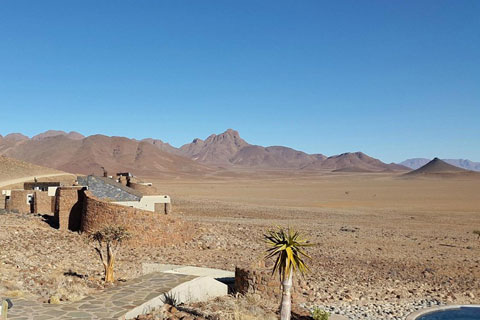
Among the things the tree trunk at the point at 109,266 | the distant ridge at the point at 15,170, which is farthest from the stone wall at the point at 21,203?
the distant ridge at the point at 15,170

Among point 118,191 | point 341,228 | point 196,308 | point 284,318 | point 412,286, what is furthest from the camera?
point 341,228

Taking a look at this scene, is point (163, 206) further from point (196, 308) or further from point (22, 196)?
point (196, 308)

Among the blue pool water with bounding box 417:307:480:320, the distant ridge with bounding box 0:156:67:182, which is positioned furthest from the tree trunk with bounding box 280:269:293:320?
the distant ridge with bounding box 0:156:67:182

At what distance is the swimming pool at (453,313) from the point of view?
40.7 feet

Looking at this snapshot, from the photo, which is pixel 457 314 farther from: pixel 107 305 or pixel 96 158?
pixel 96 158

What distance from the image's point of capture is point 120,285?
11234mm

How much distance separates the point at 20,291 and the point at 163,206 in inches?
674

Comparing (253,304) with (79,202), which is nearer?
(253,304)

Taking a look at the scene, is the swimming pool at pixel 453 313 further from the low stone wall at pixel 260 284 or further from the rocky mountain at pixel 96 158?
the rocky mountain at pixel 96 158

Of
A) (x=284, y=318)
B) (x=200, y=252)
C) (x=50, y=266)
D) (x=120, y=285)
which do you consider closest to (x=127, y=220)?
(x=200, y=252)

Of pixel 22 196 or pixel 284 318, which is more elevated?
pixel 22 196

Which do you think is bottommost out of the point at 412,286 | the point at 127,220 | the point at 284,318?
the point at 412,286

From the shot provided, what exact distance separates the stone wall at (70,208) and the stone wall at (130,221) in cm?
136

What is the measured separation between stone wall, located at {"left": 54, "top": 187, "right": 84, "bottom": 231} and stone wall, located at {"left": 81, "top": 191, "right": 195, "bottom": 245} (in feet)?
4.48
